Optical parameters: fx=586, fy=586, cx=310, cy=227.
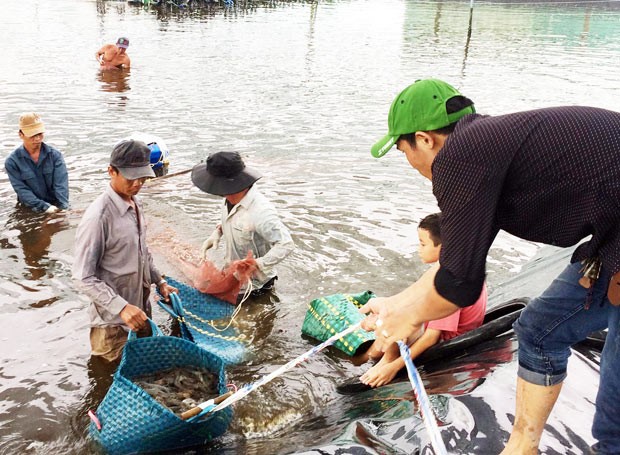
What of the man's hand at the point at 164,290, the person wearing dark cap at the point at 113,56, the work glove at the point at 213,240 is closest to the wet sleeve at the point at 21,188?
the work glove at the point at 213,240

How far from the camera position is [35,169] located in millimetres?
7699

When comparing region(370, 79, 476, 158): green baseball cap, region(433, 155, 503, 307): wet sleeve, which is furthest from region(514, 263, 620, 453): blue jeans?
region(370, 79, 476, 158): green baseball cap

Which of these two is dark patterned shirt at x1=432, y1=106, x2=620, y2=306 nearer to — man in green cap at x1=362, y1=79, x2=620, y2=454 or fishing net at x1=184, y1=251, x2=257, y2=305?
man in green cap at x1=362, y1=79, x2=620, y2=454

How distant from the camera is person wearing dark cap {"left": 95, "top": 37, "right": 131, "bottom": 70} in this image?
18.6 meters

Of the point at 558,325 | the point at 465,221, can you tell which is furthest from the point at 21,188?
the point at 558,325

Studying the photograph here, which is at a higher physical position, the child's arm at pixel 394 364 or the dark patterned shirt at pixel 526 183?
the dark patterned shirt at pixel 526 183

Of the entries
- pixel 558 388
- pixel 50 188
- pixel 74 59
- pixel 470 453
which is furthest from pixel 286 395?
pixel 74 59

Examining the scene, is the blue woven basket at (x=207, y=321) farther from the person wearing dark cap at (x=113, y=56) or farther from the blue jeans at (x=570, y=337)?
the person wearing dark cap at (x=113, y=56)

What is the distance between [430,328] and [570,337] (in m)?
1.49

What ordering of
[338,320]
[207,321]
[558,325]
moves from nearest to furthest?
[558,325] → [338,320] → [207,321]

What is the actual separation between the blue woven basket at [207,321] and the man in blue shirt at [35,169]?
3.57 meters

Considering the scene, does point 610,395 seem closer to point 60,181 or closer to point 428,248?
point 428,248

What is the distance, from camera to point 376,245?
7527mm

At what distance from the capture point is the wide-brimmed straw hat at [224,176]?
5.10m
